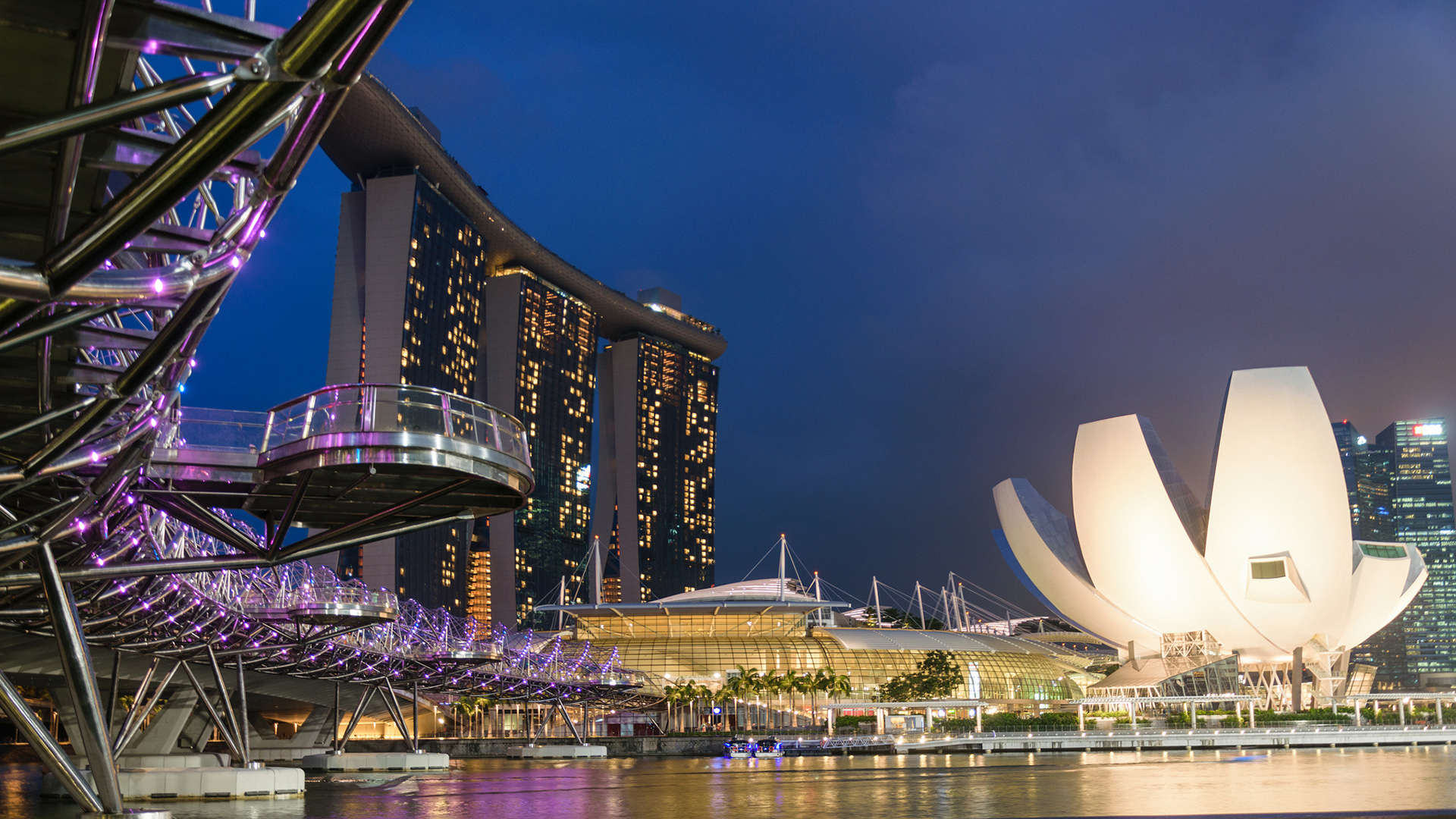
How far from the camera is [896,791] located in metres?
28.3

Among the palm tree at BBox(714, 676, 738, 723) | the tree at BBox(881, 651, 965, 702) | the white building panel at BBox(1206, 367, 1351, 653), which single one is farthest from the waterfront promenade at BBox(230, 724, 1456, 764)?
the tree at BBox(881, 651, 965, 702)

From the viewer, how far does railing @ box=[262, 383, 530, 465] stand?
15.0 meters

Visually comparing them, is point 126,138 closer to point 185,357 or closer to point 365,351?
point 185,357

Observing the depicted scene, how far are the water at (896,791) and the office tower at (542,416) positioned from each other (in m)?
95.3

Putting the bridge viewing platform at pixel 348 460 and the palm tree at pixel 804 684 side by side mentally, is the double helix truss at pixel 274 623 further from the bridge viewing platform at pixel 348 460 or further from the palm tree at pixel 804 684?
the palm tree at pixel 804 684

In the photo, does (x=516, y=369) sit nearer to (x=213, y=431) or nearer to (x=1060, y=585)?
(x=1060, y=585)

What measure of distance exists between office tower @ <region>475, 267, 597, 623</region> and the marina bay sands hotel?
25cm

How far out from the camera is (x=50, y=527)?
1609cm

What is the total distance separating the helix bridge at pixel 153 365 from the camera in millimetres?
7180

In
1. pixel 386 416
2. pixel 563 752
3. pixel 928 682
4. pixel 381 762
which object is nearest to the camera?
pixel 386 416

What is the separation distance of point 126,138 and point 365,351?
100 meters

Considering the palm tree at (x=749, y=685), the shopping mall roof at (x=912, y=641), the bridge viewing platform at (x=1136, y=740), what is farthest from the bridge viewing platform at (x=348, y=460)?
the shopping mall roof at (x=912, y=641)

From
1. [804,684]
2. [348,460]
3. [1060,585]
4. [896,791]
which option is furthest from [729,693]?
[348,460]

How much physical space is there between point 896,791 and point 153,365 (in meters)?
21.9
